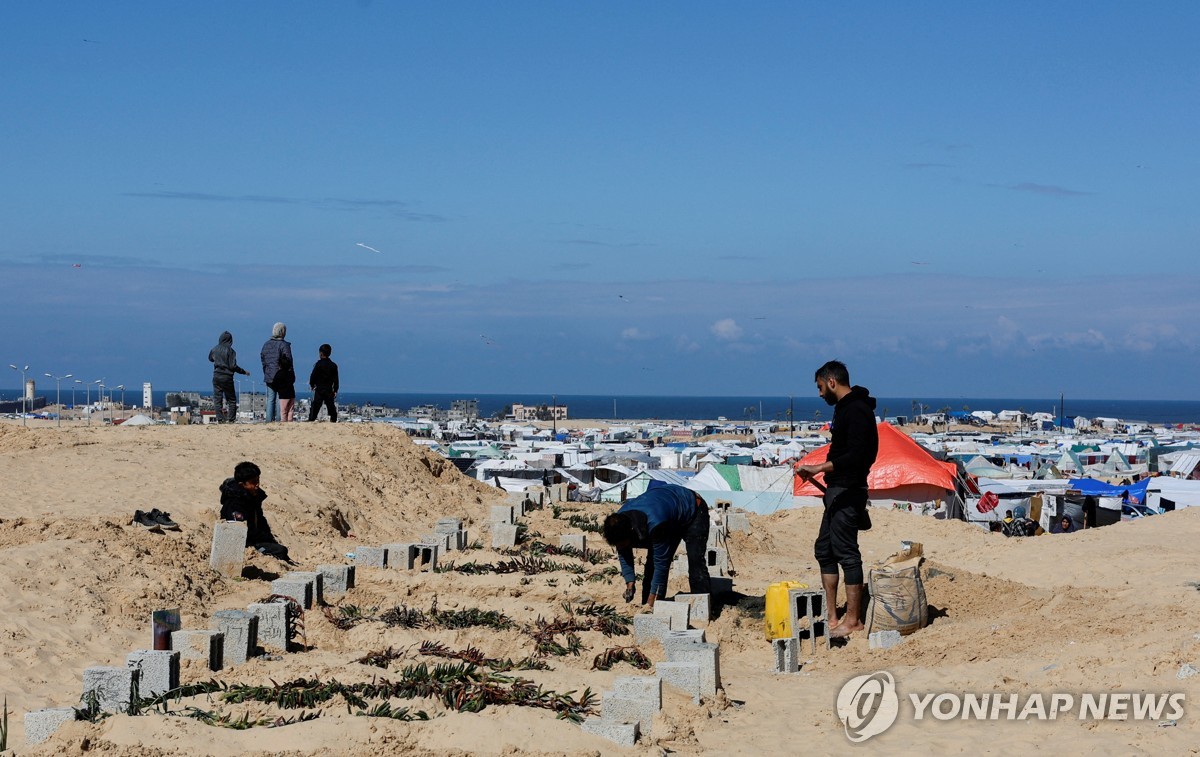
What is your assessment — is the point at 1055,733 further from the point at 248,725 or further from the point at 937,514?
the point at 937,514

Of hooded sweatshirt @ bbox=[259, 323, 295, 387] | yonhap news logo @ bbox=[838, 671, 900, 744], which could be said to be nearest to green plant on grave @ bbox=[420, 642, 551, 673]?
yonhap news logo @ bbox=[838, 671, 900, 744]

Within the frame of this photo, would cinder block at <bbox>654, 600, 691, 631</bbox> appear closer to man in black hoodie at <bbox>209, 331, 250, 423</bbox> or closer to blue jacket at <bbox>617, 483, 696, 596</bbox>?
blue jacket at <bbox>617, 483, 696, 596</bbox>

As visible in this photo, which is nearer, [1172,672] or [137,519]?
[1172,672]

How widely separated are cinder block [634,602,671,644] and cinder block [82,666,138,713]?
3658 millimetres

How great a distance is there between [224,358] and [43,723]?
13.3 metres

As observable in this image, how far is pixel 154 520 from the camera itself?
459 inches

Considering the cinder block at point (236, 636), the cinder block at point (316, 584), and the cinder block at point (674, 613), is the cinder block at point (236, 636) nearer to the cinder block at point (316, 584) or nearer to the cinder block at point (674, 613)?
the cinder block at point (316, 584)

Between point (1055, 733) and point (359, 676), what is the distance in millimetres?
4148

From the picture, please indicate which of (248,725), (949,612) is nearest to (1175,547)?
(949,612)

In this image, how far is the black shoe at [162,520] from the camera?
1166cm

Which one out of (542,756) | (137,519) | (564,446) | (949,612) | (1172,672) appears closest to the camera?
(542,756)

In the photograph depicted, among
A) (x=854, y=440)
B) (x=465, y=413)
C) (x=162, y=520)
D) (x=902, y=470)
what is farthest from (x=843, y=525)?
(x=465, y=413)

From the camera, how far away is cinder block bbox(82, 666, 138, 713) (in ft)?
21.6

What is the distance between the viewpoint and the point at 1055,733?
240 inches
